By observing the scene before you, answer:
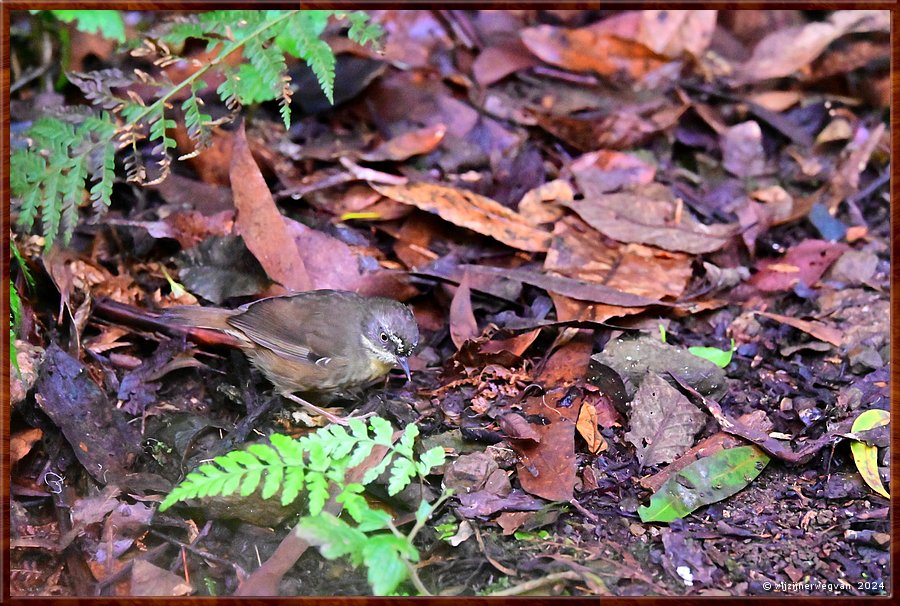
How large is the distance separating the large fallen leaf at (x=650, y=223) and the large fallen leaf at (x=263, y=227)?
69.3 inches

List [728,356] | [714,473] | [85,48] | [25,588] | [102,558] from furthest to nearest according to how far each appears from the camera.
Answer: [85,48], [728,356], [714,473], [102,558], [25,588]

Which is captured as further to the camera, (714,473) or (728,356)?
(728,356)

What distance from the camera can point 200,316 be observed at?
16.1 feet

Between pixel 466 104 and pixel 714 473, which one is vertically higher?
pixel 466 104

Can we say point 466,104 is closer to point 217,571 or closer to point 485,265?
point 485,265

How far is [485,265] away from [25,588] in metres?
3.04

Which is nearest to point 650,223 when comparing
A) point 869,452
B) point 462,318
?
point 462,318

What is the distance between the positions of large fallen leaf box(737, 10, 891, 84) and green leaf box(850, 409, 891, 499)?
11.4ft

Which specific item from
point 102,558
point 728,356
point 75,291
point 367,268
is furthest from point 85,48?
point 728,356

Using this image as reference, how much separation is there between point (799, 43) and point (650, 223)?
238cm

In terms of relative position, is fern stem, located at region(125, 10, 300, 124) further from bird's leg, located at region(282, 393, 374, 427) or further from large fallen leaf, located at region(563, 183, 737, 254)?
large fallen leaf, located at region(563, 183, 737, 254)

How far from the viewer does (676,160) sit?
6.53 meters

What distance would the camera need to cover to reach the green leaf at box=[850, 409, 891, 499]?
13.0ft

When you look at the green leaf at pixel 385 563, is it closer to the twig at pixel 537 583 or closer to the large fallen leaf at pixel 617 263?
the twig at pixel 537 583
